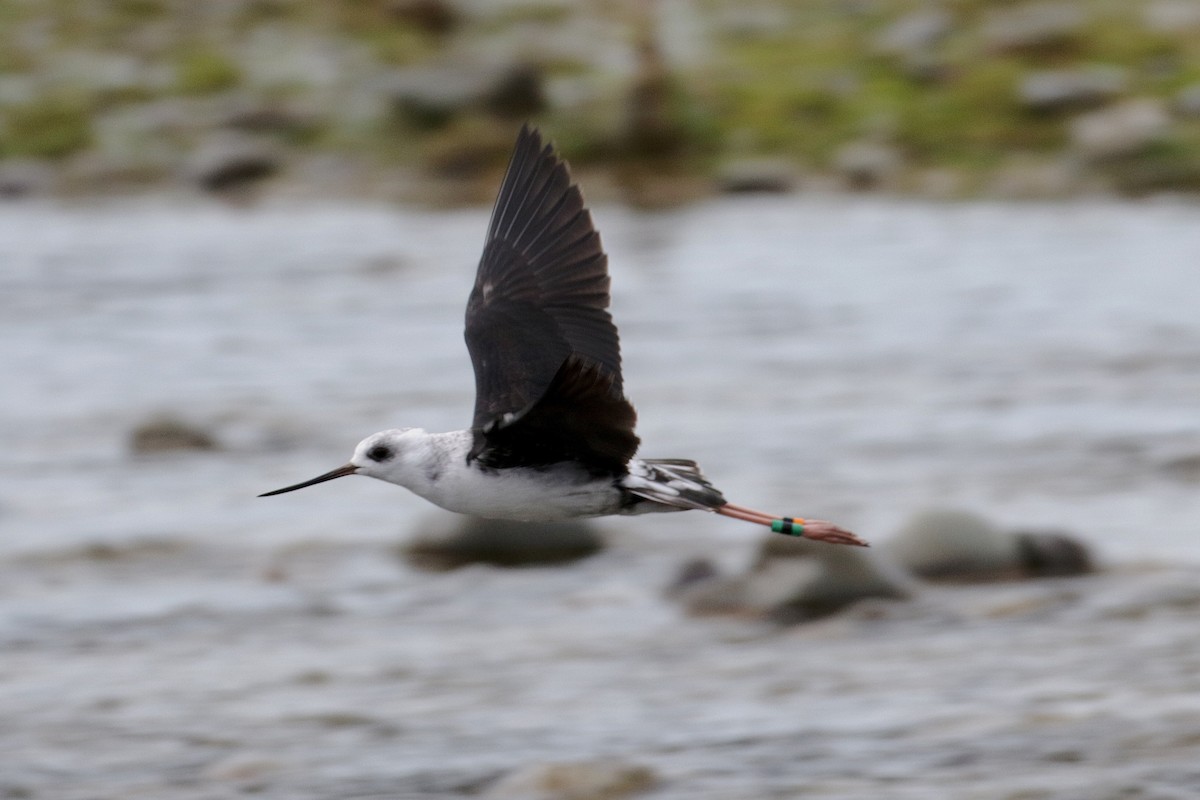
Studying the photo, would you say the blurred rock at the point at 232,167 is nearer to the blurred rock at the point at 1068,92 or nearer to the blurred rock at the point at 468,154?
the blurred rock at the point at 468,154

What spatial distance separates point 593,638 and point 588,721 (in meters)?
1.36

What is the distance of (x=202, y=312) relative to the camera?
80.9ft

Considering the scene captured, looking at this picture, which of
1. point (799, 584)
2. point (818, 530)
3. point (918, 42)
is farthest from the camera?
point (918, 42)

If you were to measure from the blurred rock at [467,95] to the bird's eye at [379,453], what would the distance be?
23735 millimetres

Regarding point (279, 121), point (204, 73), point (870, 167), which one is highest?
point (204, 73)

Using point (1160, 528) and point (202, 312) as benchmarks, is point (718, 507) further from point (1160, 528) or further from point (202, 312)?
point (202, 312)

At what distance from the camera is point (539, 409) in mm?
7625

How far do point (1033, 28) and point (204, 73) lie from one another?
12.7 metres

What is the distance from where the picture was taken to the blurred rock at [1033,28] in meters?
32.0

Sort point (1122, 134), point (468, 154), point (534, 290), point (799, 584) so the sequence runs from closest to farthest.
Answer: point (534, 290)
point (799, 584)
point (1122, 134)
point (468, 154)

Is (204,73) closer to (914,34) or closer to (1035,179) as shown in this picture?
(914,34)

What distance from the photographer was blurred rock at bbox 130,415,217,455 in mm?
17859

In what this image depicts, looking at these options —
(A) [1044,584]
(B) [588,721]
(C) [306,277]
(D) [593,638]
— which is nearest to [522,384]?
(B) [588,721]

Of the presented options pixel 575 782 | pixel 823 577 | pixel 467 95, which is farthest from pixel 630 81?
pixel 575 782
